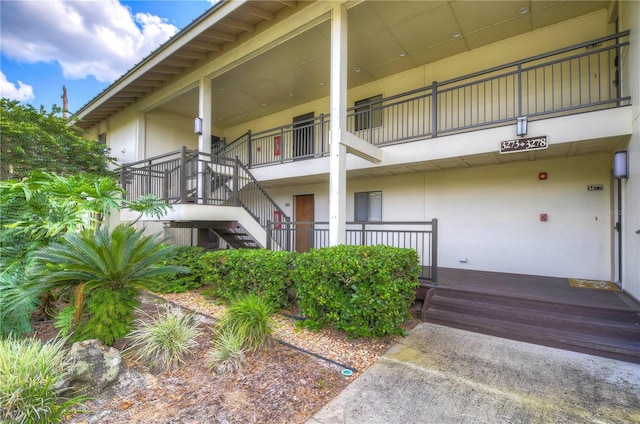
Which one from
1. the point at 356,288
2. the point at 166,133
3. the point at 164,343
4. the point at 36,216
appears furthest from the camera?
the point at 166,133

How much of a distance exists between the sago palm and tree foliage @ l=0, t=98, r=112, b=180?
22.0ft

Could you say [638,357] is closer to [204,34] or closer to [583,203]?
[583,203]

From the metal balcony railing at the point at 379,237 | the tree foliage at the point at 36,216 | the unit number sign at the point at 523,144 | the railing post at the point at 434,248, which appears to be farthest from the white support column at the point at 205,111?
the unit number sign at the point at 523,144

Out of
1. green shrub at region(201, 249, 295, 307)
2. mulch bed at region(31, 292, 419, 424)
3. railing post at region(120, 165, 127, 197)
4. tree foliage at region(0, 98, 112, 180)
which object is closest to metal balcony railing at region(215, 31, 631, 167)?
green shrub at region(201, 249, 295, 307)

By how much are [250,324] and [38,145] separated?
10158 mm

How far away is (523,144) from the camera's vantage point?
17.3 ft

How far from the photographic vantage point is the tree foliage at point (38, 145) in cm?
856

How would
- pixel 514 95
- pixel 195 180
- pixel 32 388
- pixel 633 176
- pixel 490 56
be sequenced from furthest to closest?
pixel 195 180 → pixel 490 56 → pixel 514 95 → pixel 633 176 → pixel 32 388

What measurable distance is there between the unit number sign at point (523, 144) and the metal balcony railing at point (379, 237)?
76.9 inches

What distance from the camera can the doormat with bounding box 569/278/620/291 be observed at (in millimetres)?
5371

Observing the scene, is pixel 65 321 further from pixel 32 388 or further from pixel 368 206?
pixel 368 206

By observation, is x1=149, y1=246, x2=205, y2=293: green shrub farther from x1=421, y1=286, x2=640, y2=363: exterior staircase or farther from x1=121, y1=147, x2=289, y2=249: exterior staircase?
x1=421, y1=286, x2=640, y2=363: exterior staircase

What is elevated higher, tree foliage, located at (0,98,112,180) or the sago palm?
tree foliage, located at (0,98,112,180)

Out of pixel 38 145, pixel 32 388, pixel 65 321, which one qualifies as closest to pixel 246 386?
pixel 32 388
